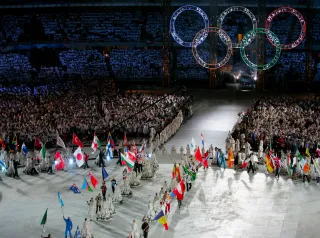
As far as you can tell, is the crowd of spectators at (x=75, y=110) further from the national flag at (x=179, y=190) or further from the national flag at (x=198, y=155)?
the national flag at (x=179, y=190)

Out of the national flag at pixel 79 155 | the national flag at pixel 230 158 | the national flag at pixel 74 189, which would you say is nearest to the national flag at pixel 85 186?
the national flag at pixel 74 189

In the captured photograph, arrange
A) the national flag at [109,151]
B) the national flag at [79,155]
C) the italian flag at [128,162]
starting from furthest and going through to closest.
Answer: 1. the national flag at [109,151]
2. the national flag at [79,155]
3. the italian flag at [128,162]

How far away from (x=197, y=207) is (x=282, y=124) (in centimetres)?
1096

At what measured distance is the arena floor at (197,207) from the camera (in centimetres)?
1852

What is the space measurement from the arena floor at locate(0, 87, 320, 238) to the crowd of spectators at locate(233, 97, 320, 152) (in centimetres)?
368

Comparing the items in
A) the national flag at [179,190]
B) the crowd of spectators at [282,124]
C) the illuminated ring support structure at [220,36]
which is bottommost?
the national flag at [179,190]

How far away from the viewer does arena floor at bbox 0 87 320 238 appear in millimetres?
18516

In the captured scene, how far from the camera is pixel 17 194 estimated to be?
22672mm

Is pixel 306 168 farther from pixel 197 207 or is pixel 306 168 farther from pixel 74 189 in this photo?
pixel 74 189

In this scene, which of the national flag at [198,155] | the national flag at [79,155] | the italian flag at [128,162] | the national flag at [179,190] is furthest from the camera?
the national flag at [198,155]

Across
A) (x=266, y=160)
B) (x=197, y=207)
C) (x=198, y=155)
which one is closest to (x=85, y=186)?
(x=197, y=207)

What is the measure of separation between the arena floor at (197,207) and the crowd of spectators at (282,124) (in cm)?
368

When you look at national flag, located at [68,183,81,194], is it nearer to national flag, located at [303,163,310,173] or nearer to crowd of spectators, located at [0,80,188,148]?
crowd of spectators, located at [0,80,188,148]

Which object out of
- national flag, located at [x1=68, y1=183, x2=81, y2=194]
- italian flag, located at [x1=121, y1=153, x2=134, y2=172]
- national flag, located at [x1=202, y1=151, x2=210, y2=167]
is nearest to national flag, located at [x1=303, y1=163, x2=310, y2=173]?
national flag, located at [x1=202, y1=151, x2=210, y2=167]
